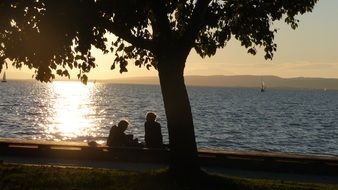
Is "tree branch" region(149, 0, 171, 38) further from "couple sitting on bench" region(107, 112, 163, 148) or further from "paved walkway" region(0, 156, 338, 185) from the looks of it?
"couple sitting on bench" region(107, 112, 163, 148)

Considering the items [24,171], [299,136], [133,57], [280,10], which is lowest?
[299,136]

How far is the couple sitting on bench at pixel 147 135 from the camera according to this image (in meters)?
20.2

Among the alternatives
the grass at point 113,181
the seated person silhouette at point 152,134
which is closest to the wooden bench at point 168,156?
the seated person silhouette at point 152,134

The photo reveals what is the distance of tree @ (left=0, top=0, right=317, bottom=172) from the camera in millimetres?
13414

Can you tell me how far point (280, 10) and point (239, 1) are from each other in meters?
1.41

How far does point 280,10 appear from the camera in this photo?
17.2 metres

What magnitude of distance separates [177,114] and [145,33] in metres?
3.32

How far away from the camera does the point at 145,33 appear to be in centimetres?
1766

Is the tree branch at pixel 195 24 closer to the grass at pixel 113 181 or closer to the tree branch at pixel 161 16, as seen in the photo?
the tree branch at pixel 161 16

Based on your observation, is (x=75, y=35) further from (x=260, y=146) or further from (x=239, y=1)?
(x=260, y=146)

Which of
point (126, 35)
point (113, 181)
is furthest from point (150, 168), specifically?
point (126, 35)

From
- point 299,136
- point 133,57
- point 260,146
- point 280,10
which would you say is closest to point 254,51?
point 280,10

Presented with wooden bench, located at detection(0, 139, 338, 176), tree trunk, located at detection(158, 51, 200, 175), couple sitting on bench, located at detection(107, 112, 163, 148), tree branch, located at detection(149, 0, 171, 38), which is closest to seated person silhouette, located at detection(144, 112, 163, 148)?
couple sitting on bench, located at detection(107, 112, 163, 148)

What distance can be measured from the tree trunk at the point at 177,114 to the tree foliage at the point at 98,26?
1.49 ft
